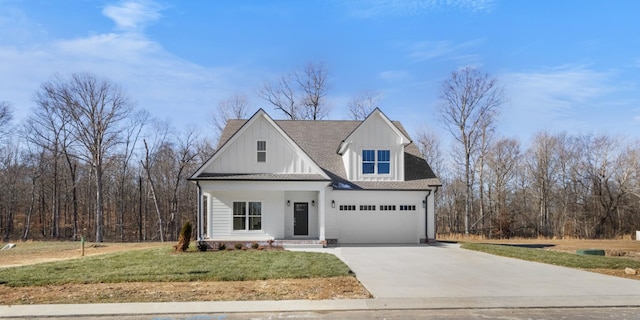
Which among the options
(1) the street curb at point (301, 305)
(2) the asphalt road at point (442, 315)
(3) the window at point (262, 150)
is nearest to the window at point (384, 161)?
(3) the window at point (262, 150)

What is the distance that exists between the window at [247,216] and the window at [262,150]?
2.12 m

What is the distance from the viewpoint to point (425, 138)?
49.2 m

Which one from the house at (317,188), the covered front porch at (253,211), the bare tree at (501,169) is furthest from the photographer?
the bare tree at (501,169)

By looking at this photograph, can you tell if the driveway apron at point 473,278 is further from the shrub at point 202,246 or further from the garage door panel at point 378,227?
the shrub at point 202,246

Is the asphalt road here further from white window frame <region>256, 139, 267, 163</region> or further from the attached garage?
the attached garage

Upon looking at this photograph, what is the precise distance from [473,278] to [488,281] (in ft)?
1.87

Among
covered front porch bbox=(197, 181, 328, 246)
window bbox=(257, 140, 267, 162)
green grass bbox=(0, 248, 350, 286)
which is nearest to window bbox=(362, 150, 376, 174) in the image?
covered front porch bbox=(197, 181, 328, 246)

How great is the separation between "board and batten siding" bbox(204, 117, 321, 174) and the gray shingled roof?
552 millimetres

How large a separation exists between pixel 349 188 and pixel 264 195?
4069mm

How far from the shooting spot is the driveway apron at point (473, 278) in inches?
415

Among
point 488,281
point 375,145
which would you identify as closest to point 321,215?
point 375,145

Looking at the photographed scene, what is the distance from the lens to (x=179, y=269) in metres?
14.1

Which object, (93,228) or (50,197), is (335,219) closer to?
(93,228)

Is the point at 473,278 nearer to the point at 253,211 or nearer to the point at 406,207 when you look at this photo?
the point at 406,207
